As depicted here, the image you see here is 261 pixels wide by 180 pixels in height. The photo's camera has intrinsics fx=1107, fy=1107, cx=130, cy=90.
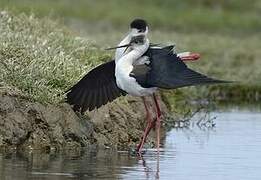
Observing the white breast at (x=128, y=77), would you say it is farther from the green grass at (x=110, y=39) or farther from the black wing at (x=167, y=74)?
the green grass at (x=110, y=39)

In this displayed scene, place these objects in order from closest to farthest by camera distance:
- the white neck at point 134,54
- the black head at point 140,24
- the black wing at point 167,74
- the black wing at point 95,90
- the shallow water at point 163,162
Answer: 1. the shallow water at point 163,162
2. the black wing at point 167,74
3. the white neck at point 134,54
4. the black head at point 140,24
5. the black wing at point 95,90

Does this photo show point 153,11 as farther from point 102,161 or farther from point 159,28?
point 102,161

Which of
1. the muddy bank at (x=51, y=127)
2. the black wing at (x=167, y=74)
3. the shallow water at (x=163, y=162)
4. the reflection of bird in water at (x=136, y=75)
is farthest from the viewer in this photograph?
the muddy bank at (x=51, y=127)

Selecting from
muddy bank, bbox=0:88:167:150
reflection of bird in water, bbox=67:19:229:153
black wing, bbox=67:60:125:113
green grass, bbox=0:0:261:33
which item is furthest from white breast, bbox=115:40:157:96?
green grass, bbox=0:0:261:33

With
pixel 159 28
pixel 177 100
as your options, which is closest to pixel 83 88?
pixel 177 100

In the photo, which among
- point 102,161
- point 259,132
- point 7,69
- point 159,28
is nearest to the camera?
point 102,161

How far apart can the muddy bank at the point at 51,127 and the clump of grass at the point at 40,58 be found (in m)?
0.19

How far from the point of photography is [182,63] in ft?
41.5

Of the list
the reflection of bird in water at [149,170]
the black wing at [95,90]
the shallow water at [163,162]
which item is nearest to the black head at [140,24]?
the black wing at [95,90]

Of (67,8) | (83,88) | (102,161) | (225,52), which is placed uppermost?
(67,8)

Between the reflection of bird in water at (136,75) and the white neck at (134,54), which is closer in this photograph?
the reflection of bird in water at (136,75)

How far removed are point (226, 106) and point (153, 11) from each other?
1806 centimetres

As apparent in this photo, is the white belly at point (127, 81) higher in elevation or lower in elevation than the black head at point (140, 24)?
lower

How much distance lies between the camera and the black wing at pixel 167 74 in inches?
484
